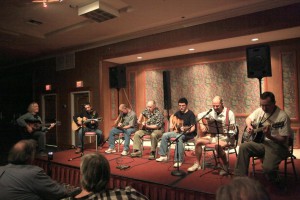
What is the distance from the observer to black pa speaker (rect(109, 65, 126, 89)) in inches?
241

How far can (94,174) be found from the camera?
1564mm

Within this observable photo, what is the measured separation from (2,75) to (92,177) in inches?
403

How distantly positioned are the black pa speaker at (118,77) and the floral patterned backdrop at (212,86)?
0.90 metres

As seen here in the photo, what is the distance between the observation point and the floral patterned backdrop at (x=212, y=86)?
5.34 metres

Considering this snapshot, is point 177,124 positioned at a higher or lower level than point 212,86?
lower

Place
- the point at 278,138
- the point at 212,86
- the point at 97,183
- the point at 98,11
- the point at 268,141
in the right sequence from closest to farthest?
the point at 97,183 → the point at 278,138 → the point at 268,141 → the point at 98,11 → the point at 212,86

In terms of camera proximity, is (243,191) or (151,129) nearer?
(243,191)

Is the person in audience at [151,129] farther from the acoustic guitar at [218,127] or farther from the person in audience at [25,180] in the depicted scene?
the person in audience at [25,180]

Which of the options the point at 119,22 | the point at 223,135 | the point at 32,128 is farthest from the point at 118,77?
the point at 223,135

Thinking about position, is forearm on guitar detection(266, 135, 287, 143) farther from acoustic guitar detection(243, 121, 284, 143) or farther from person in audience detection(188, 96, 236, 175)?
person in audience detection(188, 96, 236, 175)

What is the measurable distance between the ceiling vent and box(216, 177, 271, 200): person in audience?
12.5ft

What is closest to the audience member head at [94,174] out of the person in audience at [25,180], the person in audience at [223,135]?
the person in audience at [25,180]

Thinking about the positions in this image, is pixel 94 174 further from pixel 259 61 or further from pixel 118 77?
pixel 118 77

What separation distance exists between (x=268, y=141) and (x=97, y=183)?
242 centimetres
